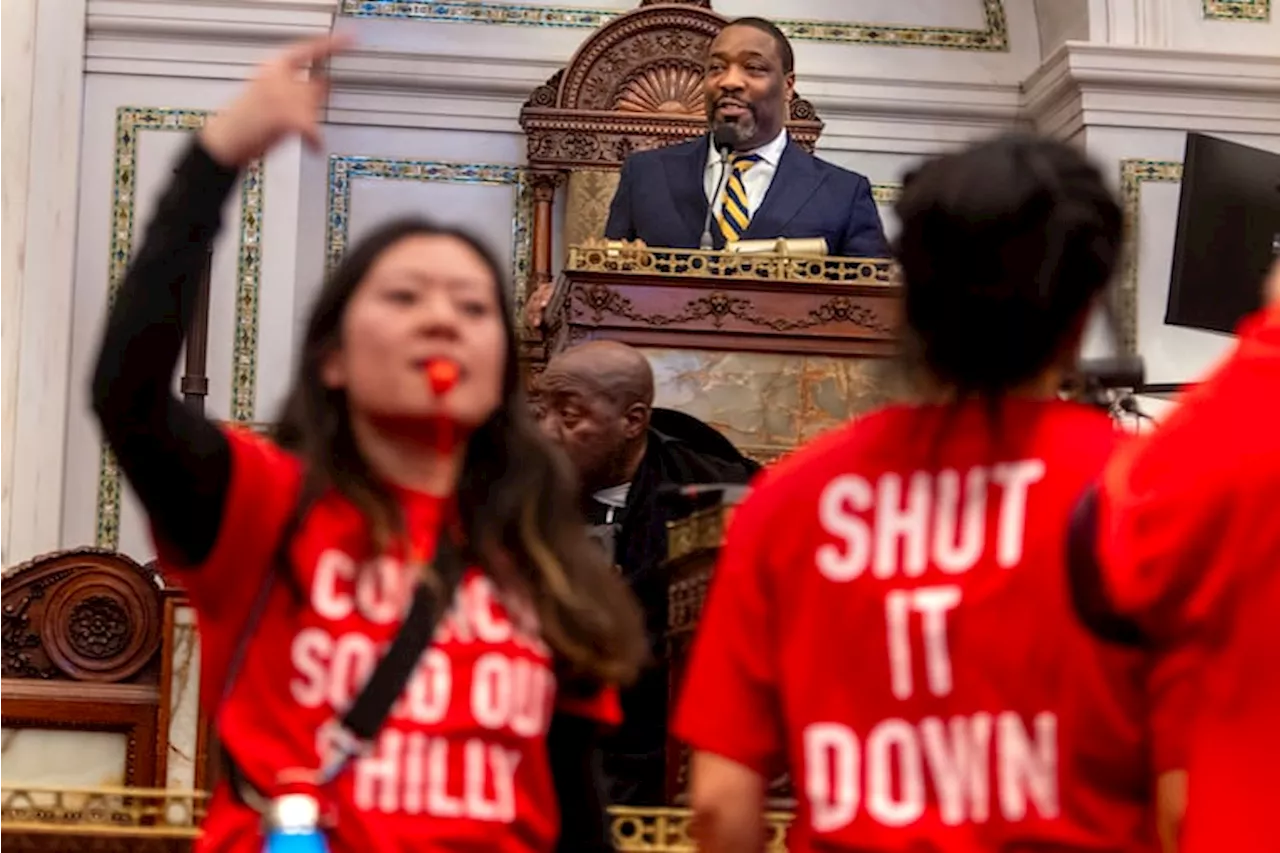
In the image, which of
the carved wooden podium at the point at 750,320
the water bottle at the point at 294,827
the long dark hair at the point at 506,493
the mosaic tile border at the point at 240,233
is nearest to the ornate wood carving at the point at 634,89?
the mosaic tile border at the point at 240,233

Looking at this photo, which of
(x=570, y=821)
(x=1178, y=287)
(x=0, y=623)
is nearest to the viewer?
(x=570, y=821)

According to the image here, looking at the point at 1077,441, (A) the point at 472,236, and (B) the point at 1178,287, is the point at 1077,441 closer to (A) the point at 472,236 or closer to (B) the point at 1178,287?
(A) the point at 472,236

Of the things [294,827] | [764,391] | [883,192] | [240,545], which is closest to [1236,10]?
[883,192]

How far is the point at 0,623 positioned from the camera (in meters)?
4.73

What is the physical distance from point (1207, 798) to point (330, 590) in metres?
0.86

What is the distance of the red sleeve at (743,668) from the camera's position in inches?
82.5

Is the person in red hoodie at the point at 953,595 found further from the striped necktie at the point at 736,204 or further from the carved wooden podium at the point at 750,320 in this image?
the striped necktie at the point at 736,204

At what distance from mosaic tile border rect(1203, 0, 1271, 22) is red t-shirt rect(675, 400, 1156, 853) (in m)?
8.03

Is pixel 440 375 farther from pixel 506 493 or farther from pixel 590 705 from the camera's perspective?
pixel 590 705

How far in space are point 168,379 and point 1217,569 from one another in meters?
1.00

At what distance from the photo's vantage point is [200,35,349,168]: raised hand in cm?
212

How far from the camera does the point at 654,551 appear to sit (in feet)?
13.7

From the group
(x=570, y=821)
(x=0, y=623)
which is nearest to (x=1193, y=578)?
(x=570, y=821)

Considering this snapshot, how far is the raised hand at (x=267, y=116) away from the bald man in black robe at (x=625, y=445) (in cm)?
205
